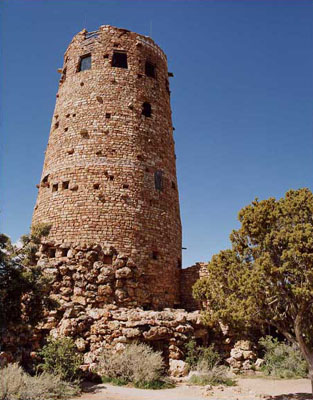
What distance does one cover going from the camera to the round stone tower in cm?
1603

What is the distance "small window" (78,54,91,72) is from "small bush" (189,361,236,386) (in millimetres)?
15013

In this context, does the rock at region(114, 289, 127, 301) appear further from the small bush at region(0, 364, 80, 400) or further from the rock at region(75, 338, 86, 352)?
the small bush at region(0, 364, 80, 400)

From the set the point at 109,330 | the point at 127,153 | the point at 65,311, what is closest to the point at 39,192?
the point at 127,153

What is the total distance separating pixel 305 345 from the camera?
33.9 feet

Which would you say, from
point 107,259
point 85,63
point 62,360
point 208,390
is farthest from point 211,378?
point 85,63

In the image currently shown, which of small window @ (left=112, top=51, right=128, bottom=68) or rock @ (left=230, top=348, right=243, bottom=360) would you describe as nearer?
rock @ (left=230, top=348, right=243, bottom=360)

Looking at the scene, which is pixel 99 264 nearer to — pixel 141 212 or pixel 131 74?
pixel 141 212

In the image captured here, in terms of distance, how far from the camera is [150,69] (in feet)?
67.1

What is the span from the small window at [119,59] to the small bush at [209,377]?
14.5m

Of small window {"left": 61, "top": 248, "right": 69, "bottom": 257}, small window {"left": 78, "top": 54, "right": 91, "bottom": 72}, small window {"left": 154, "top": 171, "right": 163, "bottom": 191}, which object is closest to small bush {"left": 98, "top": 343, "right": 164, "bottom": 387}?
small window {"left": 61, "top": 248, "right": 69, "bottom": 257}

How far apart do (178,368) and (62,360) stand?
155 inches

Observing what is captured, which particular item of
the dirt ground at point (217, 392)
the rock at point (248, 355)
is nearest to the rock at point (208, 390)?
the dirt ground at point (217, 392)

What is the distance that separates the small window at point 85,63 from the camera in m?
19.5

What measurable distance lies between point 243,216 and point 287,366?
19.9ft
